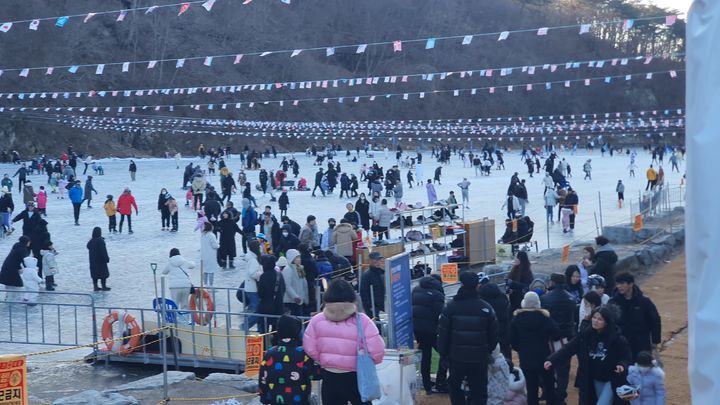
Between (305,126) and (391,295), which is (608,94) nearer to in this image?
(305,126)

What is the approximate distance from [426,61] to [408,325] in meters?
87.2

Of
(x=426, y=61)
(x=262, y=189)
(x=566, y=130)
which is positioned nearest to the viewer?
(x=262, y=189)

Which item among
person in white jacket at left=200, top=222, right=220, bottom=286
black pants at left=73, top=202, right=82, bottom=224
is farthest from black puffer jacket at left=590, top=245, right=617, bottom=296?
black pants at left=73, top=202, right=82, bottom=224

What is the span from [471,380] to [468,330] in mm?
479

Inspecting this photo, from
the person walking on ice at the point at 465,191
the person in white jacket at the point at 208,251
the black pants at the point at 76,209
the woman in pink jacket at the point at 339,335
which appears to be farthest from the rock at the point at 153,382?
the person walking on ice at the point at 465,191

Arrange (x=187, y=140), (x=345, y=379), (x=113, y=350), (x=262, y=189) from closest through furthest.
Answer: (x=345, y=379) < (x=113, y=350) < (x=262, y=189) < (x=187, y=140)

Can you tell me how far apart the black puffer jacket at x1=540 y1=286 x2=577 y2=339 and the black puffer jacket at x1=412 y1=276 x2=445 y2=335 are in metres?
1.02

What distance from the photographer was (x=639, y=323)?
8586mm

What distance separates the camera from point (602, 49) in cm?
10169

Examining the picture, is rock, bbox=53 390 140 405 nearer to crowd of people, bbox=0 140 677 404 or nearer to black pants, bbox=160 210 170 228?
crowd of people, bbox=0 140 677 404

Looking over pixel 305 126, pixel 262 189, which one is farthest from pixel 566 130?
pixel 262 189

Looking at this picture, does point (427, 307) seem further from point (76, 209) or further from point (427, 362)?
point (76, 209)

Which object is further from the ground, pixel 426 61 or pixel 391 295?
pixel 426 61

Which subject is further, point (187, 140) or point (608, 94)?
point (608, 94)
